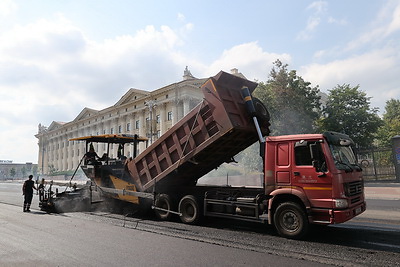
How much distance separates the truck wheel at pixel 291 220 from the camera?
568cm

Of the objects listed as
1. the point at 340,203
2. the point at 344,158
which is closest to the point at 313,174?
the point at 340,203

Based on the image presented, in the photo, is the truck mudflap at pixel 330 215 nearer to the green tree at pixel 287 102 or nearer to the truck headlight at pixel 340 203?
the truck headlight at pixel 340 203

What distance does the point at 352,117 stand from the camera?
2647cm

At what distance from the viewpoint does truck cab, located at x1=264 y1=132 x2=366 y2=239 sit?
18.1 ft

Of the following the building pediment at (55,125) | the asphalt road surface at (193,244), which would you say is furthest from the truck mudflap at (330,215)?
the building pediment at (55,125)

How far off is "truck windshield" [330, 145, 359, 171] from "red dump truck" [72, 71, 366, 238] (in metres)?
0.03

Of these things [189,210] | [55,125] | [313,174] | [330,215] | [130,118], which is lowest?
[189,210]

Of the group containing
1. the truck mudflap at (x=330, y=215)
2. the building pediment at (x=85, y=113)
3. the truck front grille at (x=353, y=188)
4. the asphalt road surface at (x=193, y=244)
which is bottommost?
the asphalt road surface at (x=193, y=244)

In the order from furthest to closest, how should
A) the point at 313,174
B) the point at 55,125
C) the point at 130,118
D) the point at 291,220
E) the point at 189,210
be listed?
the point at 55,125 < the point at 130,118 < the point at 189,210 < the point at 291,220 < the point at 313,174

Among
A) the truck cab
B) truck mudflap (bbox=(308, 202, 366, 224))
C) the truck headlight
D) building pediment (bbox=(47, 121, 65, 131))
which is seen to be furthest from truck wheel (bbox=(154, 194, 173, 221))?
building pediment (bbox=(47, 121, 65, 131))

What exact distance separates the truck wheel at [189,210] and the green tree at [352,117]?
883 inches

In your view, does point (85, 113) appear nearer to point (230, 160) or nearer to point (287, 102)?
point (287, 102)

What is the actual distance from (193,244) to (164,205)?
2842mm

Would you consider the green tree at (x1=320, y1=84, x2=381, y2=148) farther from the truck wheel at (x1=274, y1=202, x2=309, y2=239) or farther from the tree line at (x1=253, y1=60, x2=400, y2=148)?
the truck wheel at (x1=274, y1=202, x2=309, y2=239)
